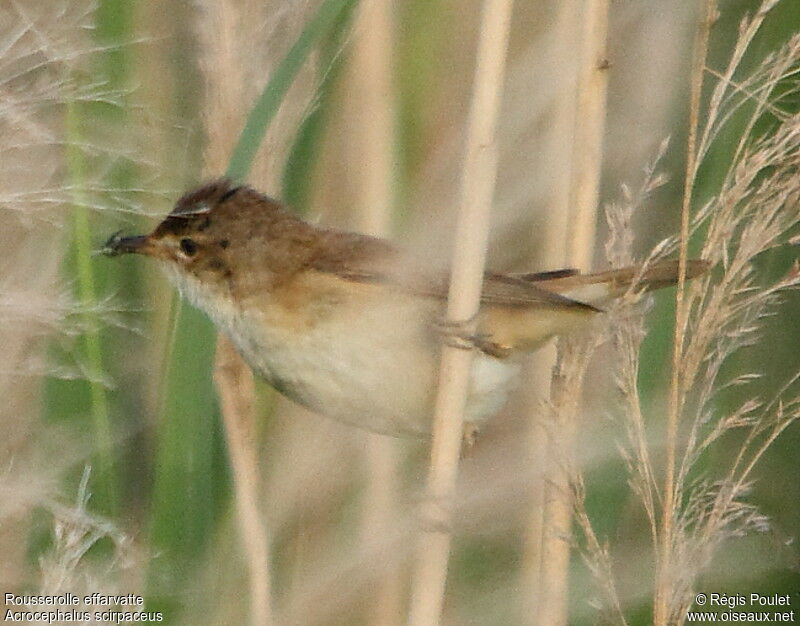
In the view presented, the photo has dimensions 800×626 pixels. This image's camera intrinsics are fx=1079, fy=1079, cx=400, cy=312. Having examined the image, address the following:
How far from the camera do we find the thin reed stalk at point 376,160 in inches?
87.3

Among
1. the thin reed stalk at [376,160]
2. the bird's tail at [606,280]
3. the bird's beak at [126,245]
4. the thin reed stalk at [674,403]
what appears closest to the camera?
the thin reed stalk at [674,403]

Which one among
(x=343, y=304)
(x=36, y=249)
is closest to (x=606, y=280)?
(x=343, y=304)

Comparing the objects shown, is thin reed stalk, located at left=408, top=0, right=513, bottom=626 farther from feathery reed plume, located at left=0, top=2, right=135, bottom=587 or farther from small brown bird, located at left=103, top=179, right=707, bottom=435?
feathery reed plume, located at left=0, top=2, right=135, bottom=587

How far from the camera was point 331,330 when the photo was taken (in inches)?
73.0

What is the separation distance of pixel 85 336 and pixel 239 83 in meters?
0.56

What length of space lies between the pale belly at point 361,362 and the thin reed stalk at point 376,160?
0.39 metres

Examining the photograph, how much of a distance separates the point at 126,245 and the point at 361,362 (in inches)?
19.4

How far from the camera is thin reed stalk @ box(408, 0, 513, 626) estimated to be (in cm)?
156

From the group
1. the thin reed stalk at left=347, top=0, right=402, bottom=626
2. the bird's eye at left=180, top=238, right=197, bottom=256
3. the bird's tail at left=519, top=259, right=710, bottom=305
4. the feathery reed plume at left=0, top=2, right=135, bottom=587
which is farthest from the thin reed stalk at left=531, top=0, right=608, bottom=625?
the feathery reed plume at left=0, top=2, right=135, bottom=587

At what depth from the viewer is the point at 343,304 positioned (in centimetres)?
189

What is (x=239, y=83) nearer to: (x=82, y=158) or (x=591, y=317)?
(x=82, y=158)

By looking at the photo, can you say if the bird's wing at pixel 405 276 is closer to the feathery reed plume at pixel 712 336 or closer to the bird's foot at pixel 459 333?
the bird's foot at pixel 459 333

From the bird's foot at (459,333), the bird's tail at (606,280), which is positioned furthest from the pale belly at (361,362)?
the bird's tail at (606,280)

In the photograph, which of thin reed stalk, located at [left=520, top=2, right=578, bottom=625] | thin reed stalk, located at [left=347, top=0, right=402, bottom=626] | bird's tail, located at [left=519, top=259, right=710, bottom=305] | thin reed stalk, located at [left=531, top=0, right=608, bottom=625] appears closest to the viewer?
thin reed stalk, located at [left=531, top=0, right=608, bottom=625]
